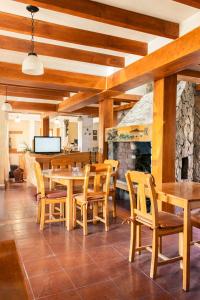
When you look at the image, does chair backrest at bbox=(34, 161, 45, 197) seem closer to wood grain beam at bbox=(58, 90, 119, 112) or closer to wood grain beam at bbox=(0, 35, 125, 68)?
wood grain beam at bbox=(0, 35, 125, 68)

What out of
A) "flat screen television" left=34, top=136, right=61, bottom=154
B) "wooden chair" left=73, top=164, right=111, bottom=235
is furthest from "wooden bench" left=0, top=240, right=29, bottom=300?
"flat screen television" left=34, top=136, right=61, bottom=154

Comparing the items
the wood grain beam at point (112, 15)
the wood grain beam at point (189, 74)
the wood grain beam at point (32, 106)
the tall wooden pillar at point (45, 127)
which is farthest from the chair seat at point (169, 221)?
the tall wooden pillar at point (45, 127)

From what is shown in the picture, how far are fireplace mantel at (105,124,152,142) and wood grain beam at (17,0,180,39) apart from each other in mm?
1877

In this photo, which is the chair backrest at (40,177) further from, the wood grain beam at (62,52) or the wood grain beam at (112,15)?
the wood grain beam at (112,15)

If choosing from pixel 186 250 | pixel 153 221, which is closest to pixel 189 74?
pixel 153 221

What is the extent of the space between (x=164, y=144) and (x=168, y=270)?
200 centimetres

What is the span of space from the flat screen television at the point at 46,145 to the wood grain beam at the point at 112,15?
658cm

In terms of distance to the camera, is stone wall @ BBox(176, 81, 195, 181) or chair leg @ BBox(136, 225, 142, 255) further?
stone wall @ BBox(176, 81, 195, 181)

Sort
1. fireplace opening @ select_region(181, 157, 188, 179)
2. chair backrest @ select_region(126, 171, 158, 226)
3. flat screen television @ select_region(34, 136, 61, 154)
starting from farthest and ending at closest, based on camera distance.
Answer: flat screen television @ select_region(34, 136, 61, 154) < fireplace opening @ select_region(181, 157, 188, 179) < chair backrest @ select_region(126, 171, 158, 226)

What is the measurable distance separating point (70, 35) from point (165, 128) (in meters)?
1.95

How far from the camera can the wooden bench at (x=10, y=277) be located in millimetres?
1496

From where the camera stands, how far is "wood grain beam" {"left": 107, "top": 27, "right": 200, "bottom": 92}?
10.1 ft

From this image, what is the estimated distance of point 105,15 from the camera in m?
2.82

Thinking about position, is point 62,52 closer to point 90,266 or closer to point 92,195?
point 92,195
